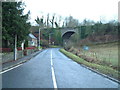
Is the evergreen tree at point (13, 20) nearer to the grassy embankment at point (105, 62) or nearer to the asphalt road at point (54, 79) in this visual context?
the asphalt road at point (54, 79)

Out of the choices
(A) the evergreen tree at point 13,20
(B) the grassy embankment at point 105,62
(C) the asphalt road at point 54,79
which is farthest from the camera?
(A) the evergreen tree at point 13,20

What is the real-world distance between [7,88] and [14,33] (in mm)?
14641

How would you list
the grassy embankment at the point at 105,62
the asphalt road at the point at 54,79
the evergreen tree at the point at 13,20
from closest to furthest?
the asphalt road at the point at 54,79, the grassy embankment at the point at 105,62, the evergreen tree at the point at 13,20

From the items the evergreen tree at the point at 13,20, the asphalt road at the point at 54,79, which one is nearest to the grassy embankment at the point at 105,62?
the asphalt road at the point at 54,79

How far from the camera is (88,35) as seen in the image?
68625mm

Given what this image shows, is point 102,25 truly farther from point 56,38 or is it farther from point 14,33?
point 56,38

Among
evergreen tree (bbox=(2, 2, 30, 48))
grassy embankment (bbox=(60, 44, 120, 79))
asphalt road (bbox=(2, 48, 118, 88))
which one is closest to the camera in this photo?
asphalt road (bbox=(2, 48, 118, 88))

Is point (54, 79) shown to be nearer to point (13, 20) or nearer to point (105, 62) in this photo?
point (105, 62)

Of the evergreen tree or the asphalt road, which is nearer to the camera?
the asphalt road

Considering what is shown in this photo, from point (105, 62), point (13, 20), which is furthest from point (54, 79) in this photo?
point (13, 20)

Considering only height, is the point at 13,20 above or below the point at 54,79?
above

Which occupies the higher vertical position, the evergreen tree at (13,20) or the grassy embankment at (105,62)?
the evergreen tree at (13,20)

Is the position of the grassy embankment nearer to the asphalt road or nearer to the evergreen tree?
the asphalt road

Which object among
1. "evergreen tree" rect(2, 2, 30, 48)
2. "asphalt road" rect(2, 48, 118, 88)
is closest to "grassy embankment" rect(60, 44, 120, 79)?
"asphalt road" rect(2, 48, 118, 88)
